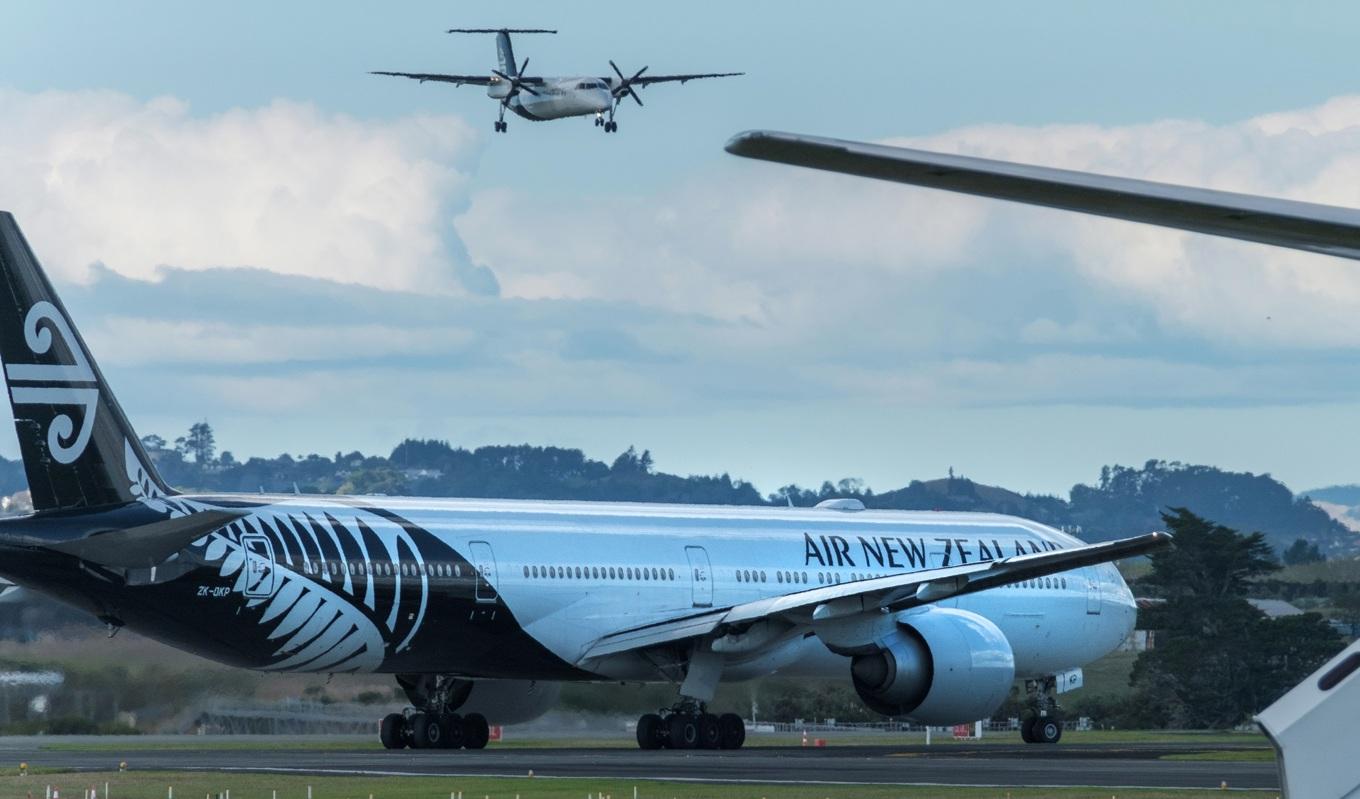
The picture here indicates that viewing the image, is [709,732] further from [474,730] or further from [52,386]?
[52,386]

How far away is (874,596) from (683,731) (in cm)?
384

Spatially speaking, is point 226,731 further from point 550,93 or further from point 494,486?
point 494,486

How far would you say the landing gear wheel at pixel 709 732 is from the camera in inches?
1204

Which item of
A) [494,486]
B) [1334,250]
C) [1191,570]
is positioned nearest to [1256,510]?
[494,486]

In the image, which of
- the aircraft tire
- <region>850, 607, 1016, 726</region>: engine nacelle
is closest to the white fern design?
the aircraft tire

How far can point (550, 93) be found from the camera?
58156mm

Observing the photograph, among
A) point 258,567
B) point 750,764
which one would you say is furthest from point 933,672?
point 258,567

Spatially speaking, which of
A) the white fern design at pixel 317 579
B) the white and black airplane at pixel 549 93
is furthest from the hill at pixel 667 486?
the white fern design at pixel 317 579

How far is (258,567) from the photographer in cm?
2691

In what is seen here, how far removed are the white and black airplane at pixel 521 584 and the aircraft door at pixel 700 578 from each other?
0.03 metres

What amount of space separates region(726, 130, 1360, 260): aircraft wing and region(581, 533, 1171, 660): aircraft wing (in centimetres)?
1964

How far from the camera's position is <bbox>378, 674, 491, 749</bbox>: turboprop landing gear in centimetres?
3064

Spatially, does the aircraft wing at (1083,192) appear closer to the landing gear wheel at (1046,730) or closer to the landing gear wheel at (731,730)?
the landing gear wheel at (731,730)

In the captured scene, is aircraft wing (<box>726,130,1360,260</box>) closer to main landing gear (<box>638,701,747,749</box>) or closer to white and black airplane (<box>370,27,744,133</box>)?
main landing gear (<box>638,701,747,749</box>)
